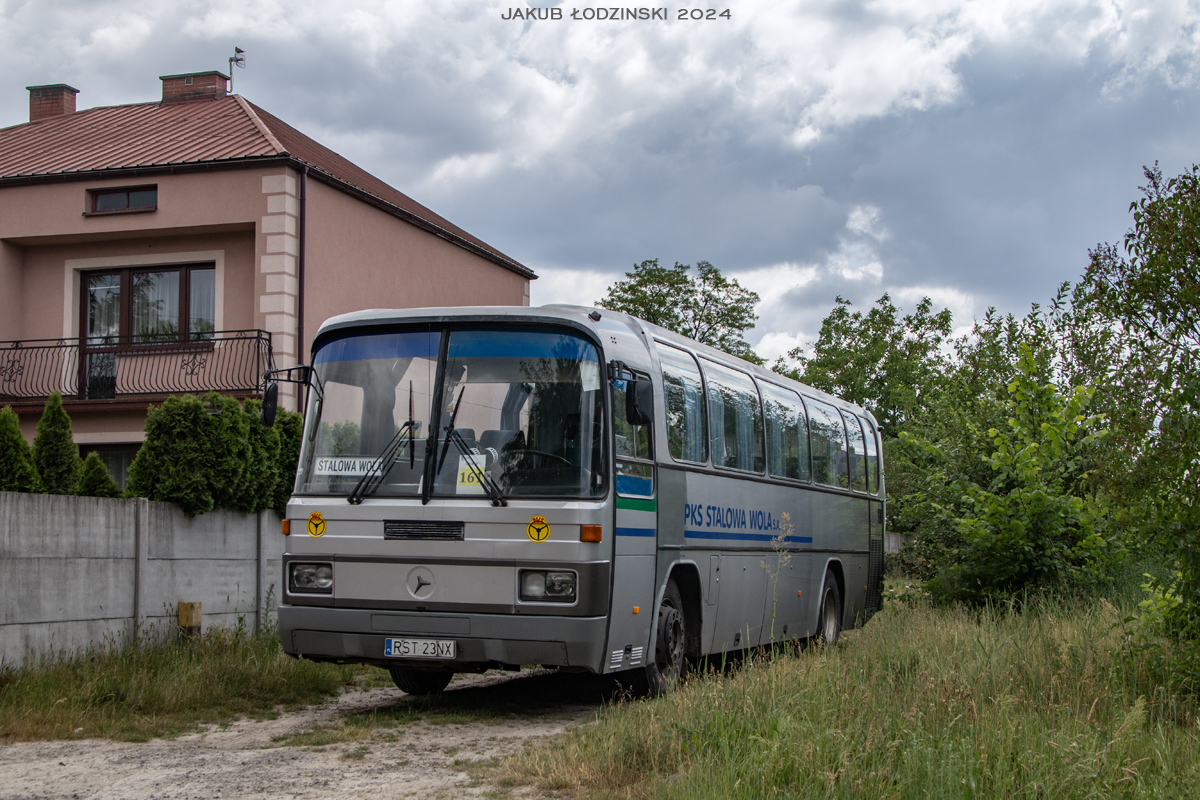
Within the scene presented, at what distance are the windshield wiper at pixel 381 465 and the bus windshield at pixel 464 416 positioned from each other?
15mm

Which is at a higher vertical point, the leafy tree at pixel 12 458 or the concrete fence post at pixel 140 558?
the leafy tree at pixel 12 458

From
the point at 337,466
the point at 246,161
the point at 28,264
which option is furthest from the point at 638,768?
the point at 28,264

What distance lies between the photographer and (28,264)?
22547 millimetres

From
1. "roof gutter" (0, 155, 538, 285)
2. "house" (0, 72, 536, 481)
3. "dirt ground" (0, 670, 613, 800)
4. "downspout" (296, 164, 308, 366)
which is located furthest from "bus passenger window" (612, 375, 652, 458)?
"roof gutter" (0, 155, 538, 285)

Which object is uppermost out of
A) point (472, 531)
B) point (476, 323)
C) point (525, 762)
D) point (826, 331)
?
point (826, 331)

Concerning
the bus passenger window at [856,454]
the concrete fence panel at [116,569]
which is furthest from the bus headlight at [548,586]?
the bus passenger window at [856,454]

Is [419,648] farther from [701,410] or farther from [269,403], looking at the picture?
[701,410]

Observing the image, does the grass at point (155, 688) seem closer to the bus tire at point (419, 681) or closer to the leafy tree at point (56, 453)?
the bus tire at point (419, 681)

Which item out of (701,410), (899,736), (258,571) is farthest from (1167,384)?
(258,571)

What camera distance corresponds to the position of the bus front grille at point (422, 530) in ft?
29.6

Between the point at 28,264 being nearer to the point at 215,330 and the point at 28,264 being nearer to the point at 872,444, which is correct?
the point at 215,330

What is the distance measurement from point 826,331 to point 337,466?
49681 millimetres

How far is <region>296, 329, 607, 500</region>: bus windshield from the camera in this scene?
29.8ft

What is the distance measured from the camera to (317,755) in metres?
8.04
